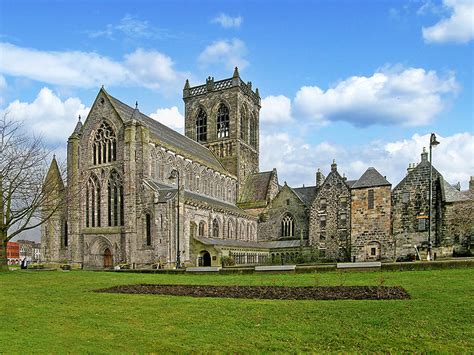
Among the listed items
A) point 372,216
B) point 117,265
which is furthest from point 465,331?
point 117,265

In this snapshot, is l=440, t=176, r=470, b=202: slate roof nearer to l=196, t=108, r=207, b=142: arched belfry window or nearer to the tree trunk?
the tree trunk

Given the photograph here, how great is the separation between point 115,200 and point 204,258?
442 inches

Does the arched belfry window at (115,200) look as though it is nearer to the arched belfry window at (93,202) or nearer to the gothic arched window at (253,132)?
the arched belfry window at (93,202)

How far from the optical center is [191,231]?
48000 millimetres

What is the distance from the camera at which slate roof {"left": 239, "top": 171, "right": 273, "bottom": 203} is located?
230 feet

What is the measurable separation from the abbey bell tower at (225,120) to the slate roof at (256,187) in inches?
47.3

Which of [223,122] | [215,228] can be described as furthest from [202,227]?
[223,122]

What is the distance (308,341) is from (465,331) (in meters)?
3.56

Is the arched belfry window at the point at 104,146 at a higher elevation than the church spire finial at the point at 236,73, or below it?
below

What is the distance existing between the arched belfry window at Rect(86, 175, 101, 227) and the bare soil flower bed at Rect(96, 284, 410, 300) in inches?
1158

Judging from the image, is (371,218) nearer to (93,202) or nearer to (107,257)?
(107,257)

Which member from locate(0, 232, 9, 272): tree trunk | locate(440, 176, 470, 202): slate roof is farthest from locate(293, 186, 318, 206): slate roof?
locate(0, 232, 9, 272): tree trunk

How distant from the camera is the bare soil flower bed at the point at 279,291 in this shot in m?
14.8

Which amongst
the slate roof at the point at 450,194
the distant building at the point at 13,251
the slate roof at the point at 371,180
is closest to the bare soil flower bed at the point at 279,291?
the slate roof at the point at 450,194
